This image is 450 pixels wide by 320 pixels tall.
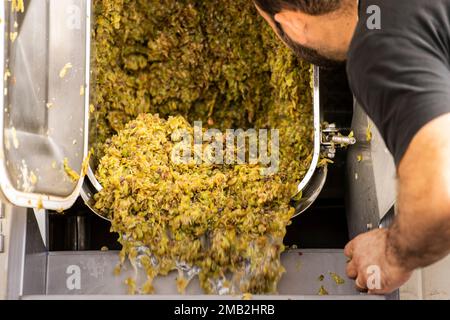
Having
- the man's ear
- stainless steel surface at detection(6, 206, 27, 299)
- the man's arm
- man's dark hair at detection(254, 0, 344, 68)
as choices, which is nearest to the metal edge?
man's dark hair at detection(254, 0, 344, 68)

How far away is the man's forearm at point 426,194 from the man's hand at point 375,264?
0.42ft

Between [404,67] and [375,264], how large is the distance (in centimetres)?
55

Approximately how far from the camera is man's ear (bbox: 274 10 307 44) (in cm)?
167

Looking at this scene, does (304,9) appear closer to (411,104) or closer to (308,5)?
(308,5)

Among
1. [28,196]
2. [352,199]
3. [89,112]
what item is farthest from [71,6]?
[352,199]

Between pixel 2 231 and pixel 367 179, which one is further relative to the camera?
pixel 367 179

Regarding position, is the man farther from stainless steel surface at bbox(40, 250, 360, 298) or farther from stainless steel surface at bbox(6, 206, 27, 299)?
stainless steel surface at bbox(6, 206, 27, 299)

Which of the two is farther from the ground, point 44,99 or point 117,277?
point 44,99

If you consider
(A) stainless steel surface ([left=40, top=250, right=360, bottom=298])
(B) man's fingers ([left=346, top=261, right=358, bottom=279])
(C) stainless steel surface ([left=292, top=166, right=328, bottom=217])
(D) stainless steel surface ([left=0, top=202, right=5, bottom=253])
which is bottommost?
(A) stainless steel surface ([left=40, top=250, right=360, bottom=298])

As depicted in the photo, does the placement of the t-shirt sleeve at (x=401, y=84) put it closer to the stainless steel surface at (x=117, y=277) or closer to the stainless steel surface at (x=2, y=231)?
the stainless steel surface at (x=117, y=277)

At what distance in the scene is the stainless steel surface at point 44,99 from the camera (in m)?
1.51

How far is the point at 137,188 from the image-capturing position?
189 centimetres

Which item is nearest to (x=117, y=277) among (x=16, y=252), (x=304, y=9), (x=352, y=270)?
(x=16, y=252)

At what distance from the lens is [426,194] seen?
1.21m
